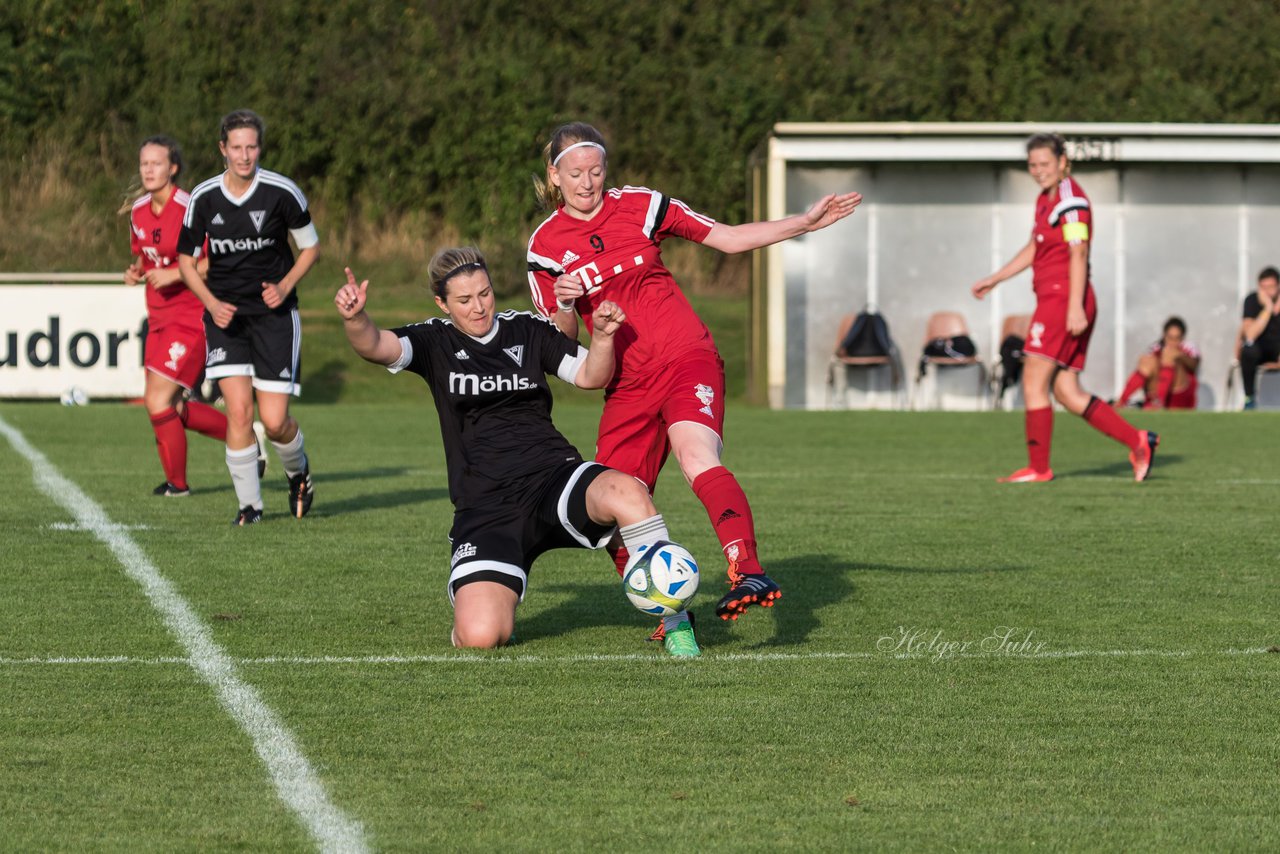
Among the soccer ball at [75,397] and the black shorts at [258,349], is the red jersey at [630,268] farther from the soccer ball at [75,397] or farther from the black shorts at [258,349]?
the soccer ball at [75,397]

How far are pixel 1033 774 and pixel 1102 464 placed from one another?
9.09 metres

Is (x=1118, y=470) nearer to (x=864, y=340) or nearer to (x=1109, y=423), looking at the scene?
(x=1109, y=423)

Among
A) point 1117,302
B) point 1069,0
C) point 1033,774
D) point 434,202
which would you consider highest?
point 1069,0

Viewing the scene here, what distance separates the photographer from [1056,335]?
1106 cm

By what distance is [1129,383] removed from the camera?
20.2m

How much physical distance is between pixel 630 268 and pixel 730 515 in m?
1.07

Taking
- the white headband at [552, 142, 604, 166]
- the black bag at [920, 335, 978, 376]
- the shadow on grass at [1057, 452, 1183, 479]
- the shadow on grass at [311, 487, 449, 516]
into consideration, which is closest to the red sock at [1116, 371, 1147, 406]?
the black bag at [920, 335, 978, 376]

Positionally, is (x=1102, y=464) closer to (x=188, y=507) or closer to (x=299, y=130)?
(x=188, y=507)

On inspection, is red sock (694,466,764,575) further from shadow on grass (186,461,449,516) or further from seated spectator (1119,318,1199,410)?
seated spectator (1119,318,1199,410)

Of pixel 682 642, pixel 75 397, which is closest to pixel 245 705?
pixel 682 642

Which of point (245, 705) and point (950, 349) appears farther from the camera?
point (950, 349)

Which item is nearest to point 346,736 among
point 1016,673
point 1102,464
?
point 1016,673

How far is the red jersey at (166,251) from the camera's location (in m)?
9.91

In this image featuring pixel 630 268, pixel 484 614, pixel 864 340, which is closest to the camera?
pixel 484 614
